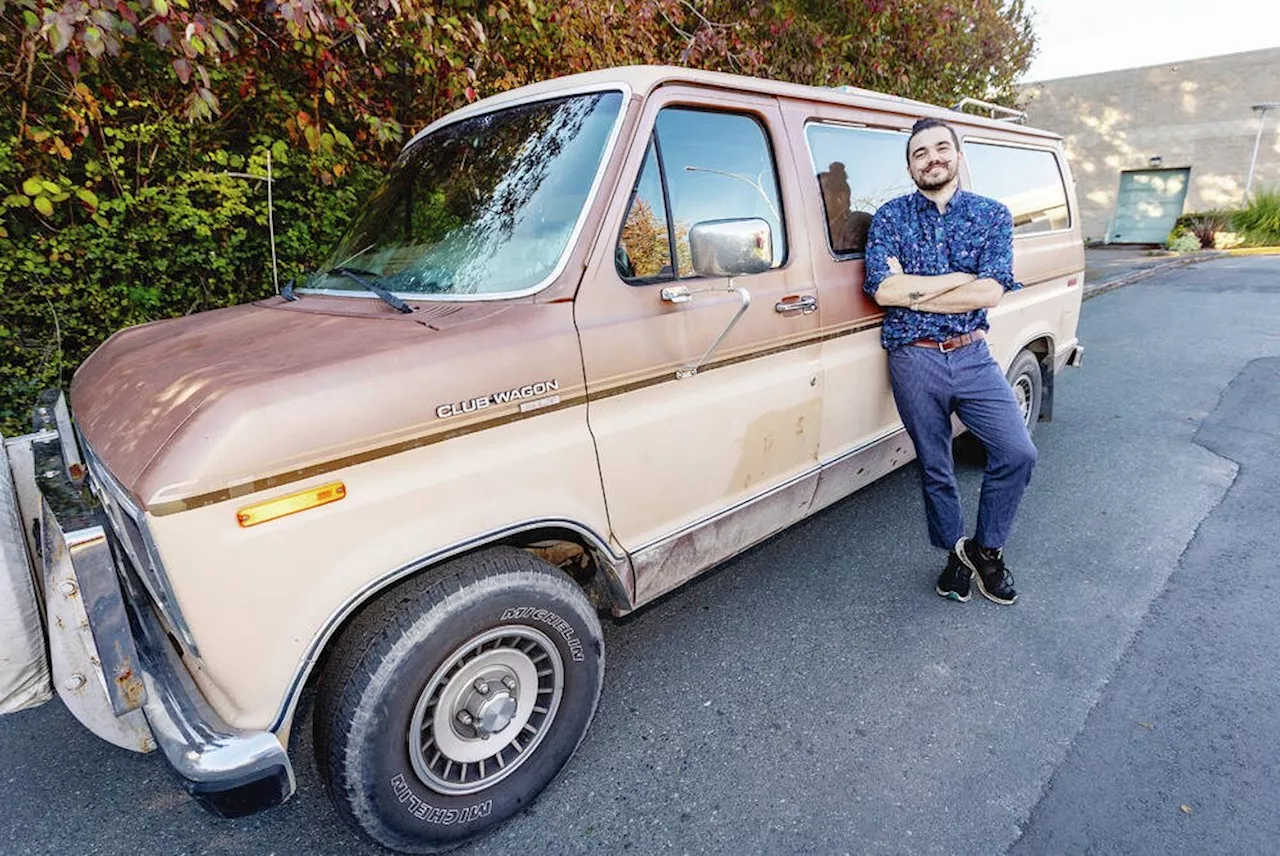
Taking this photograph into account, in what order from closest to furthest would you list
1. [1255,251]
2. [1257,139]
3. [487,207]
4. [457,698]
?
[457,698] < [487,207] < [1255,251] < [1257,139]

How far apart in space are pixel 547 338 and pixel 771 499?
1.35 m

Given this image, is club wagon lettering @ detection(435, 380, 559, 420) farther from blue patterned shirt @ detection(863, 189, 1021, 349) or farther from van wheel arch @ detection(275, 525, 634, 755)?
blue patterned shirt @ detection(863, 189, 1021, 349)

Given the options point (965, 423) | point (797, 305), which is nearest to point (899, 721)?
point (965, 423)

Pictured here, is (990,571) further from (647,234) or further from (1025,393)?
(647,234)

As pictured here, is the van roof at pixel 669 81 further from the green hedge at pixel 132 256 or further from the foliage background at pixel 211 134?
the green hedge at pixel 132 256

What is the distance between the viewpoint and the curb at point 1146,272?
519 inches

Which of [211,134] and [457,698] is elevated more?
[211,134]

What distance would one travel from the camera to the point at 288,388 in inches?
67.7

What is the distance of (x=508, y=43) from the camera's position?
486cm

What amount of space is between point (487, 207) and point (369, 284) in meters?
0.50

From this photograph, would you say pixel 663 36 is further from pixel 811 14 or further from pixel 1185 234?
pixel 1185 234

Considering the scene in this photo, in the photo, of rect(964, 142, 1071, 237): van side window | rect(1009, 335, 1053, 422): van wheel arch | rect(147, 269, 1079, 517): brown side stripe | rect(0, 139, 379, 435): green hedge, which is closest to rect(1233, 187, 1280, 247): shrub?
rect(964, 142, 1071, 237): van side window

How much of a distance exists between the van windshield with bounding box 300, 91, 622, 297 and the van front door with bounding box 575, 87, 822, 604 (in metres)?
0.17

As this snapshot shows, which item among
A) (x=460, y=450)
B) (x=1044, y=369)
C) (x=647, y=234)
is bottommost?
(x=1044, y=369)
